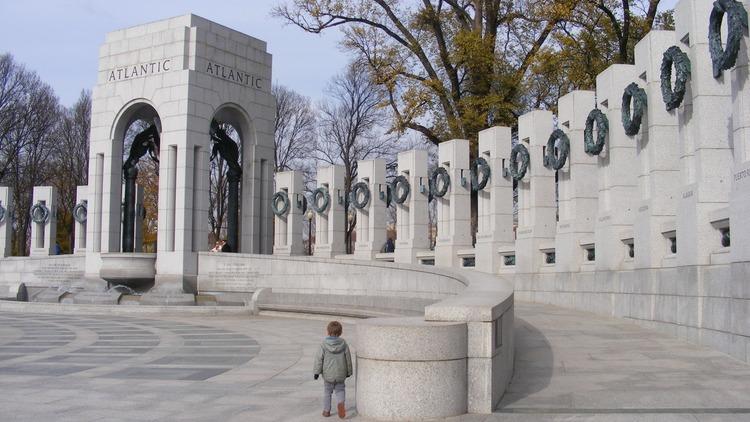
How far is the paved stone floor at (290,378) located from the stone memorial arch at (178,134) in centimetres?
1211

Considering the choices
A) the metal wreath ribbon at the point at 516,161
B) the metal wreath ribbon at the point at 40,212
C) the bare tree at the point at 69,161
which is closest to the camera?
the metal wreath ribbon at the point at 516,161

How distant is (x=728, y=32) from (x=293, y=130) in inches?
1665

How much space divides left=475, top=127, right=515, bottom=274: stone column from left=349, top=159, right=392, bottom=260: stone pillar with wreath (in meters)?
5.06

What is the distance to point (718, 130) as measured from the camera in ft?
42.1

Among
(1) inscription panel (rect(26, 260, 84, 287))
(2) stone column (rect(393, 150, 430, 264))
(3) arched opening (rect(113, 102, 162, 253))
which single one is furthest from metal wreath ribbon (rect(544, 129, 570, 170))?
(1) inscription panel (rect(26, 260, 84, 287))

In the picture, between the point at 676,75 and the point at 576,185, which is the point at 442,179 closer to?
the point at 576,185

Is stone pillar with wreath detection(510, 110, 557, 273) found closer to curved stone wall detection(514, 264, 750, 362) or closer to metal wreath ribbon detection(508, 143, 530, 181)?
metal wreath ribbon detection(508, 143, 530, 181)

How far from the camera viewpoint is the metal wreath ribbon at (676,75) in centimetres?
1331

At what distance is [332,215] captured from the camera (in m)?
28.8

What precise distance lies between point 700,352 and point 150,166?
4672 cm

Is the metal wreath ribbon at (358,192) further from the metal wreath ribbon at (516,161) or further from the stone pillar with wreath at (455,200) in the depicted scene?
the metal wreath ribbon at (516,161)

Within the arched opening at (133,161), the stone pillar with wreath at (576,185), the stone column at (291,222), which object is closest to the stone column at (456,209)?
the stone pillar with wreath at (576,185)

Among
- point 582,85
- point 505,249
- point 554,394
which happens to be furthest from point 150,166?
point 554,394

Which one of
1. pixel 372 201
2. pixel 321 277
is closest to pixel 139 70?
pixel 372 201
